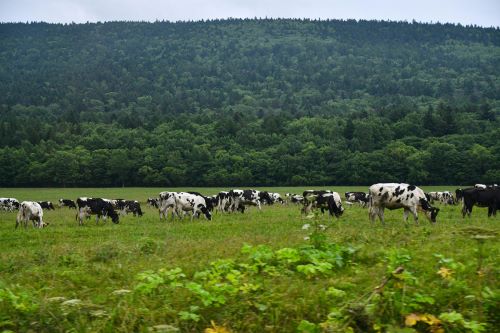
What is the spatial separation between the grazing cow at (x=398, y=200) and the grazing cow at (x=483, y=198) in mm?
5662

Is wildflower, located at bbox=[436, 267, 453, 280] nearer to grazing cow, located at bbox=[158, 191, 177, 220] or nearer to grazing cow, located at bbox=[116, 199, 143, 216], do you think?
grazing cow, located at bbox=[158, 191, 177, 220]

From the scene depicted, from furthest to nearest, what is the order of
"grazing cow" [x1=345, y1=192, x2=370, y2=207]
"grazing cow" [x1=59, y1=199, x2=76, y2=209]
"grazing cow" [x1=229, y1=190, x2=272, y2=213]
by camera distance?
"grazing cow" [x1=59, y1=199, x2=76, y2=209]
"grazing cow" [x1=345, y1=192, x2=370, y2=207]
"grazing cow" [x1=229, y1=190, x2=272, y2=213]

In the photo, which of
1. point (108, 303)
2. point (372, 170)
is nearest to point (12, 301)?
point (108, 303)

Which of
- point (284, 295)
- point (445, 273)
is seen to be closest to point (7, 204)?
point (284, 295)

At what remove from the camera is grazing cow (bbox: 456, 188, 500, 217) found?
26125mm

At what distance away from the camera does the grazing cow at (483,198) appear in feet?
85.7

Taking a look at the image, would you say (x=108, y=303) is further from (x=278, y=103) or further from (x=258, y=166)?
(x=278, y=103)

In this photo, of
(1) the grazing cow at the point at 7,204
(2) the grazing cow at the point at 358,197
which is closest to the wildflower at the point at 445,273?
(2) the grazing cow at the point at 358,197

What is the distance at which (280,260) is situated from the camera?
325 inches

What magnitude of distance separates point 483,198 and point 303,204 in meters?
11.2

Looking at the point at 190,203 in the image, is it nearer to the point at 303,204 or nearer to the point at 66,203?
the point at 303,204

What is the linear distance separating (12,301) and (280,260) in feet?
12.9

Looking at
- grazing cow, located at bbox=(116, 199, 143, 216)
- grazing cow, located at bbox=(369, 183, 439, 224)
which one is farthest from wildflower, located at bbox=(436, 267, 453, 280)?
grazing cow, located at bbox=(116, 199, 143, 216)

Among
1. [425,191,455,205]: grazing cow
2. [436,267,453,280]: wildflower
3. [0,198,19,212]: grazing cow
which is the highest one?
[425,191,455,205]: grazing cow
